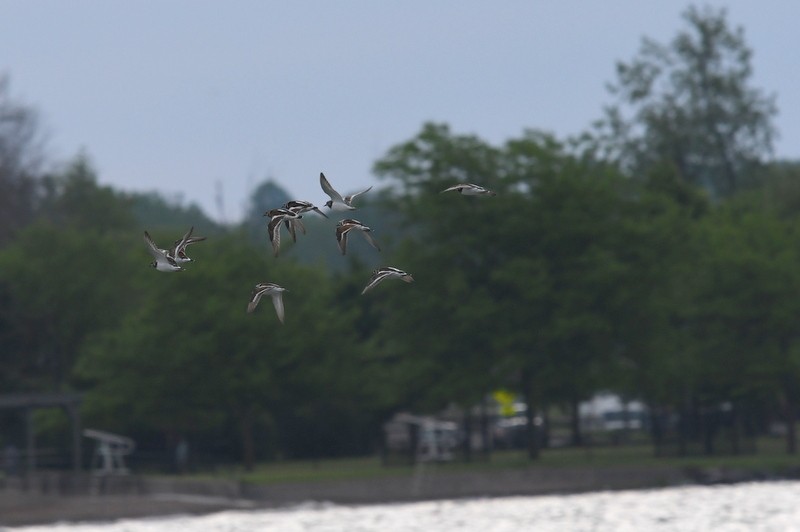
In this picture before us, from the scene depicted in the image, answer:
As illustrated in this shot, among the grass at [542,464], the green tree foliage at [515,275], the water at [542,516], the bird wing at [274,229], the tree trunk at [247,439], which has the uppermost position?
the green tree foliage at [515,275]

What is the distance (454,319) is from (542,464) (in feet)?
21.1

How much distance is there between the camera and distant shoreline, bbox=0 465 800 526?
51.5 m

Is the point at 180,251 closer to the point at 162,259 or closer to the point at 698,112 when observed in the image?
the point at 162,259

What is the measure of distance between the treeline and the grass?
1713mm

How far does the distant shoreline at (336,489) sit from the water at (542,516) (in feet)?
2.40

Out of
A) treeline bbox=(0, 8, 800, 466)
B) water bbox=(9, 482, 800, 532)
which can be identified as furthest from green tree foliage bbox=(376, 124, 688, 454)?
water bbox=(9, 482, 800, 532)

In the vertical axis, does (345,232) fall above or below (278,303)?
above

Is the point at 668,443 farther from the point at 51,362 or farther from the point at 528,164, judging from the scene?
Result: the point at 51,362

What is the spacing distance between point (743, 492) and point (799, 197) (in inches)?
1468

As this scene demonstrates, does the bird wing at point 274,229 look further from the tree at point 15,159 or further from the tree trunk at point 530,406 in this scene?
the tree at point 15,159

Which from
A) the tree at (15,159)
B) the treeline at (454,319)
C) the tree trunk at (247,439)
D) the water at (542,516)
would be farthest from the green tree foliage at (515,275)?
the tree at (15,159)

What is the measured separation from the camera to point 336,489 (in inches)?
2108

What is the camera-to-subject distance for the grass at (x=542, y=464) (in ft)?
185

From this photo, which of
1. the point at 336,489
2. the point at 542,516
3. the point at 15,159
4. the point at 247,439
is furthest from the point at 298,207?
the point at 15,159
